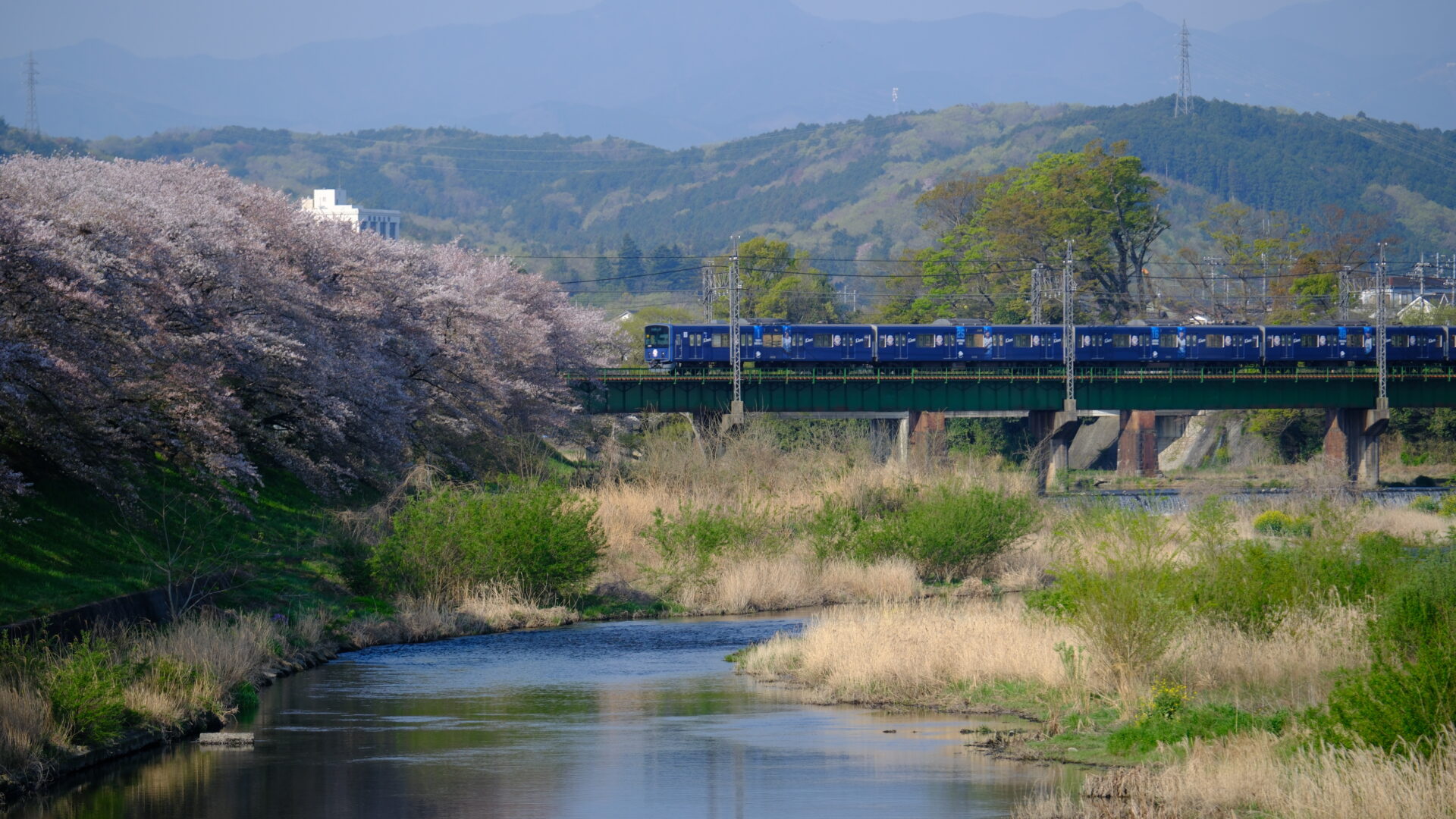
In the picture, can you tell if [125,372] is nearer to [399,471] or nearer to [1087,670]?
[399,471]

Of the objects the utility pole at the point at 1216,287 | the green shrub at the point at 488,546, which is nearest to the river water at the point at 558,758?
the green shrub at the point at 488,546

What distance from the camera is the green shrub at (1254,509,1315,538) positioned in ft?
135

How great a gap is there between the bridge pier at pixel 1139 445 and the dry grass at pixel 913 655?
65.7 metres

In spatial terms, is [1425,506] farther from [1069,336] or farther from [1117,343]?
[1117,343]

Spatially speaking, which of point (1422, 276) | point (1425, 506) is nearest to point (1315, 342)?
point (1422, 276)

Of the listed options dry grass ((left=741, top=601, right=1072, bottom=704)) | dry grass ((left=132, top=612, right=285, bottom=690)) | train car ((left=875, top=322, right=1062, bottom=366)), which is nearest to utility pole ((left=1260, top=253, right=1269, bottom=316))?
train car ((left=875, top=322, right=1062, bottom=366))

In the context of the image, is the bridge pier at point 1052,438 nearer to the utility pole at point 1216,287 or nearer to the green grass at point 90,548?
the utility pole at point 1216,287

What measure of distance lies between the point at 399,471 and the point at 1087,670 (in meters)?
24.8

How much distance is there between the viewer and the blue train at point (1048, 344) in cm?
7875

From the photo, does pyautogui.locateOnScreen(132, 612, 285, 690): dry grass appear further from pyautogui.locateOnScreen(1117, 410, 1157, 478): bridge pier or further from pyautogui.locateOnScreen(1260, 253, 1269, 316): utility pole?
pyautogui.locateOnScreen(1260, 253, 1269, 316): utility pole

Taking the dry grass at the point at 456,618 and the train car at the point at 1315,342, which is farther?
the train car at the point at 1315,342

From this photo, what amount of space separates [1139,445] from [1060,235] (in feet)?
75.6

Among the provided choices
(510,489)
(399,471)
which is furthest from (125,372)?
(399,471)

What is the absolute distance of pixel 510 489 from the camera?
3684 cm
